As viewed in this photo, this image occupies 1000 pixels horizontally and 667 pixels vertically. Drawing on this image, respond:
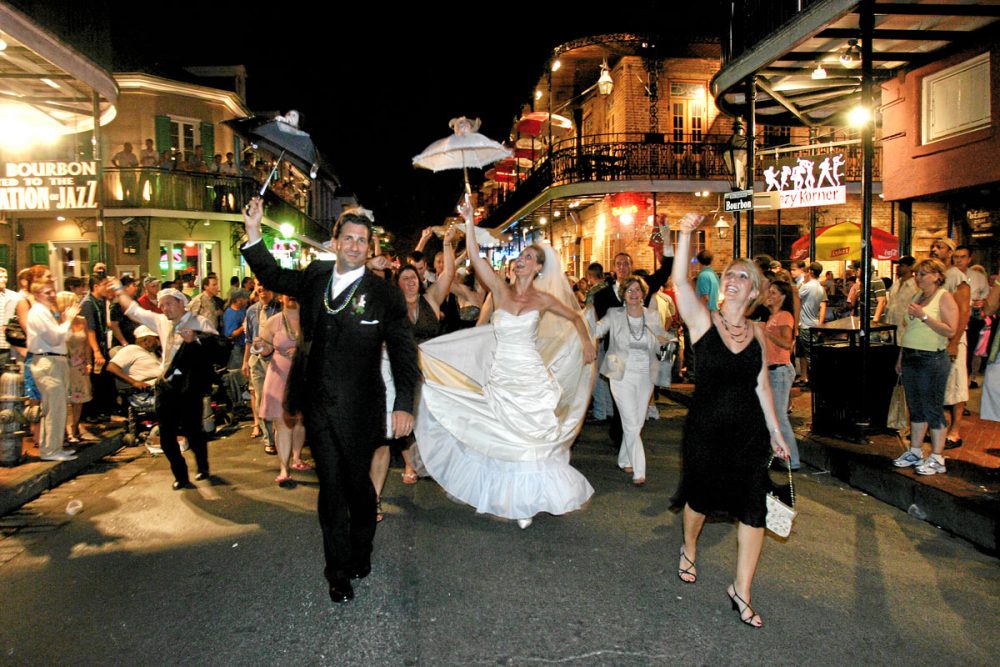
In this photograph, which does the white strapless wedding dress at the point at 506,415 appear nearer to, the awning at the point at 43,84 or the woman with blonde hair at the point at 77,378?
the woman with blonde hair at the point at 77,378

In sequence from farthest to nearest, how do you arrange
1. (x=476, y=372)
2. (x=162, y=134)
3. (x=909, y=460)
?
1. (x=162, y=134)
2. (x=909, y=460)
3. (x=476, y=372)

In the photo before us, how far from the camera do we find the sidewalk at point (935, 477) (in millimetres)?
5551

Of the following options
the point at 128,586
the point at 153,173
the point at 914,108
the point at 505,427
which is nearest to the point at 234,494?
the point at 128,586

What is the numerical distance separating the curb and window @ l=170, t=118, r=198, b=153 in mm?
18391

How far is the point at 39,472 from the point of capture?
7.14m

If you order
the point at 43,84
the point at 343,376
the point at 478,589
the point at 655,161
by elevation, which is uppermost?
the point at 655,161

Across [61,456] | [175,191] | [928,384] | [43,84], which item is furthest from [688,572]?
[175,191]

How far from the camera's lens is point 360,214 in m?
4.56

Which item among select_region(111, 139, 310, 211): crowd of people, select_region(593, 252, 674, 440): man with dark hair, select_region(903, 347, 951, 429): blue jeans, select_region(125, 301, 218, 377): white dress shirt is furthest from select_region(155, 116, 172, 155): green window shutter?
select_region(903, 347, 951, 429): blue jeans

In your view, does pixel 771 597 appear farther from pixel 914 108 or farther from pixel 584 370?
pixel 914 108

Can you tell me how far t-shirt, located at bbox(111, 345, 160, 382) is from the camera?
8.00 m

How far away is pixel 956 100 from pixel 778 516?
954 cm

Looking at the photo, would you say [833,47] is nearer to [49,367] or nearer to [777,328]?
[777,328]

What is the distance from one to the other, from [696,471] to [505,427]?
2.08 m
